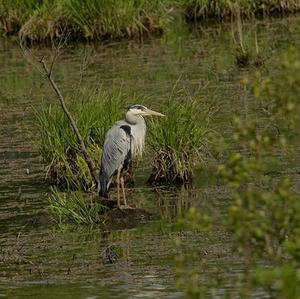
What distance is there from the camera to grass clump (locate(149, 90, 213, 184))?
10656mm

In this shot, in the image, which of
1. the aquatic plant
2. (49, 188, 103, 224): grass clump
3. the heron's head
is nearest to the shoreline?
the heron's head

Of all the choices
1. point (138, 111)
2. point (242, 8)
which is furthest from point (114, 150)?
point (242, 8)

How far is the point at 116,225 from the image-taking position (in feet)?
30.7

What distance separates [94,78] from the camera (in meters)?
16.7

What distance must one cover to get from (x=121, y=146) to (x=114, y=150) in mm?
79

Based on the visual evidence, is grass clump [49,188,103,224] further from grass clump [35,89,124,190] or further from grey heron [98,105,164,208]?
grass clump [35,89,124,190]

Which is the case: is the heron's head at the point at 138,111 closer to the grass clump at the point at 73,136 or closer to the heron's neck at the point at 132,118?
the heron's neck at the point at 132,118

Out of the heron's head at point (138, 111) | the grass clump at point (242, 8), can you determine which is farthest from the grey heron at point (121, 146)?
the grass clump at point (242, 8)

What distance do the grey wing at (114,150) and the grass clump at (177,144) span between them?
545 mm

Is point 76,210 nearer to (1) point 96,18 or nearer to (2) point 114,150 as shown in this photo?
(2) point 114,150

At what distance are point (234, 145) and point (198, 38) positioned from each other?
8690mm

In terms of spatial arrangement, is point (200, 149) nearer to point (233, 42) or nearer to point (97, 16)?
point (233, 42)

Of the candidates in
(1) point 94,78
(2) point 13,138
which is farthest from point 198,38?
(2) point 13,138

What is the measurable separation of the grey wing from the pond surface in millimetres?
378
